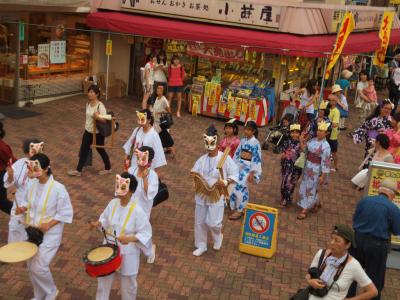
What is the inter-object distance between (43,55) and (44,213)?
417 inches

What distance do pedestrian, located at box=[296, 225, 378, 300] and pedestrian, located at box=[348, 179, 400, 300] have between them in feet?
3.91

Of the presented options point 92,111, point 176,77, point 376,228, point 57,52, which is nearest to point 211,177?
point 376,228

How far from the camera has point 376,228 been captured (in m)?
6.13

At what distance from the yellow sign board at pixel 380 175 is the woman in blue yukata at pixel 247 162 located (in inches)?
69.0

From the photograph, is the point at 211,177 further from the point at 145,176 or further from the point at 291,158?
the point at 291,158

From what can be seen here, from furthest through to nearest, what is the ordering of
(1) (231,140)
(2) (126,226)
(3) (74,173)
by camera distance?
(3) (74,173) → (1) (231,140) → (2) (126,226)

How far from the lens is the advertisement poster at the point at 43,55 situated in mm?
15547

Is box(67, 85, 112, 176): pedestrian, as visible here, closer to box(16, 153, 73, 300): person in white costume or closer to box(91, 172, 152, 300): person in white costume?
box(16, 153, 73, 300): person in white costume

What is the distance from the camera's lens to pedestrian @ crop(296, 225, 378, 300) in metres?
4.94

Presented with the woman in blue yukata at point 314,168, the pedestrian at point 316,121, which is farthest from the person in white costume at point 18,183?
the pedestrian at point 316,121

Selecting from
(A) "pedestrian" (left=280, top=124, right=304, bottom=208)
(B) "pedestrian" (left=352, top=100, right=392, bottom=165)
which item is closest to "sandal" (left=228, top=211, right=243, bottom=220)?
(A) "pedestrian" (left=280, top=124, right=304, bottom=208)

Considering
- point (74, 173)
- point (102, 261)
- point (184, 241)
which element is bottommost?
point (184, 241)

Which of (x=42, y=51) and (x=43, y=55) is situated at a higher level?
(x=42, y=51)

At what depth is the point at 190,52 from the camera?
632 inches
